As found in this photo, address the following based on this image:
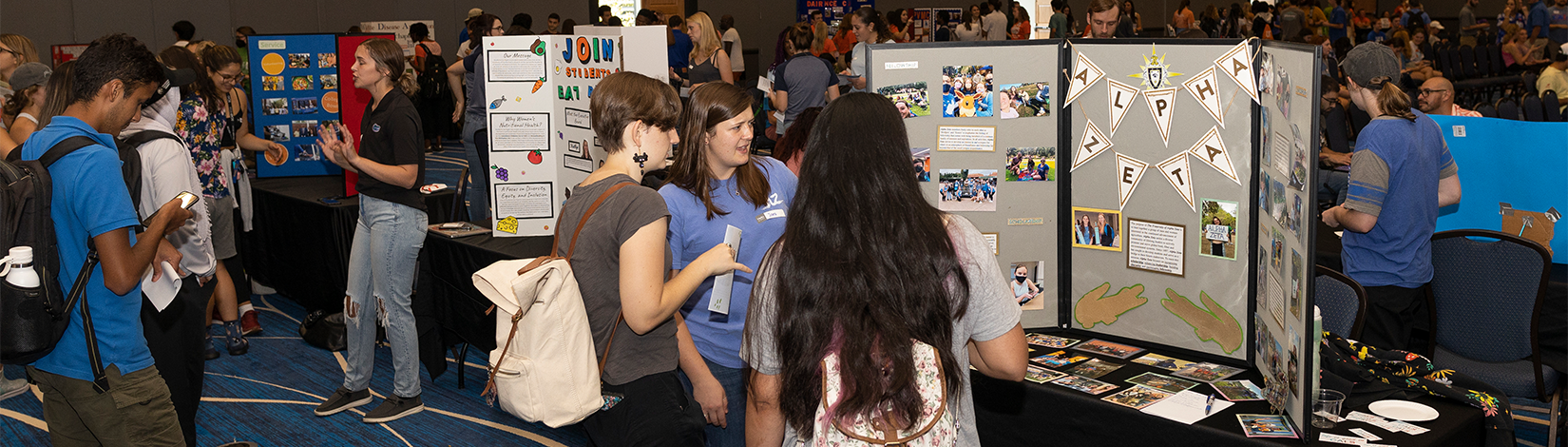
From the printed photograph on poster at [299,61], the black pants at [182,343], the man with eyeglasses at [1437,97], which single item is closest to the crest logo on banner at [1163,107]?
the black pants at [182,343]

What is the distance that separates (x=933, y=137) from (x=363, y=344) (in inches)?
89.8

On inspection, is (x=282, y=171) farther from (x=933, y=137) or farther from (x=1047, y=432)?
(x=1047, y=432)

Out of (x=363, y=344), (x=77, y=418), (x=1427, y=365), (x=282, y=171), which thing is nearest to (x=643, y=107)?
(x=77, y=418)

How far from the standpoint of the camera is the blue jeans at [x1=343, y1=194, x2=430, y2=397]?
3.47 m

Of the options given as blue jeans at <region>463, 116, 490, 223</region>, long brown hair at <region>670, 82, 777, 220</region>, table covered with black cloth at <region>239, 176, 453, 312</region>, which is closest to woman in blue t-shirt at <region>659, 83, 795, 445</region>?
long brown hair at <region>670, 82, 777, 220</region>

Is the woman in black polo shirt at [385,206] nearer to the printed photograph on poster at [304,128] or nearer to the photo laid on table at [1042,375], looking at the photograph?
the photo laid on table at [1042,375]

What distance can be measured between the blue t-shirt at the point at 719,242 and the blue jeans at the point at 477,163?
11.1ft

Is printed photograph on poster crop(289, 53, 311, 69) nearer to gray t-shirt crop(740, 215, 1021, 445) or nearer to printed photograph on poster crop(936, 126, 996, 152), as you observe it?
printed photograph on poster crop(936, 126, 996, 152)

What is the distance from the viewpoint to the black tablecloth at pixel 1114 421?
2088mm

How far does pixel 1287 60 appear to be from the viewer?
1941mm

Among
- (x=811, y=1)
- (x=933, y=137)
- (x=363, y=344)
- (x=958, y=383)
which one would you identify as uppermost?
(x=811, y=1)

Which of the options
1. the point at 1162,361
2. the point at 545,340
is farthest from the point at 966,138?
the point at 545,340

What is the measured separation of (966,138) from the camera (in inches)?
104

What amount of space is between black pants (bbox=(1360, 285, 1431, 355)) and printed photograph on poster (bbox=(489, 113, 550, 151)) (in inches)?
109
